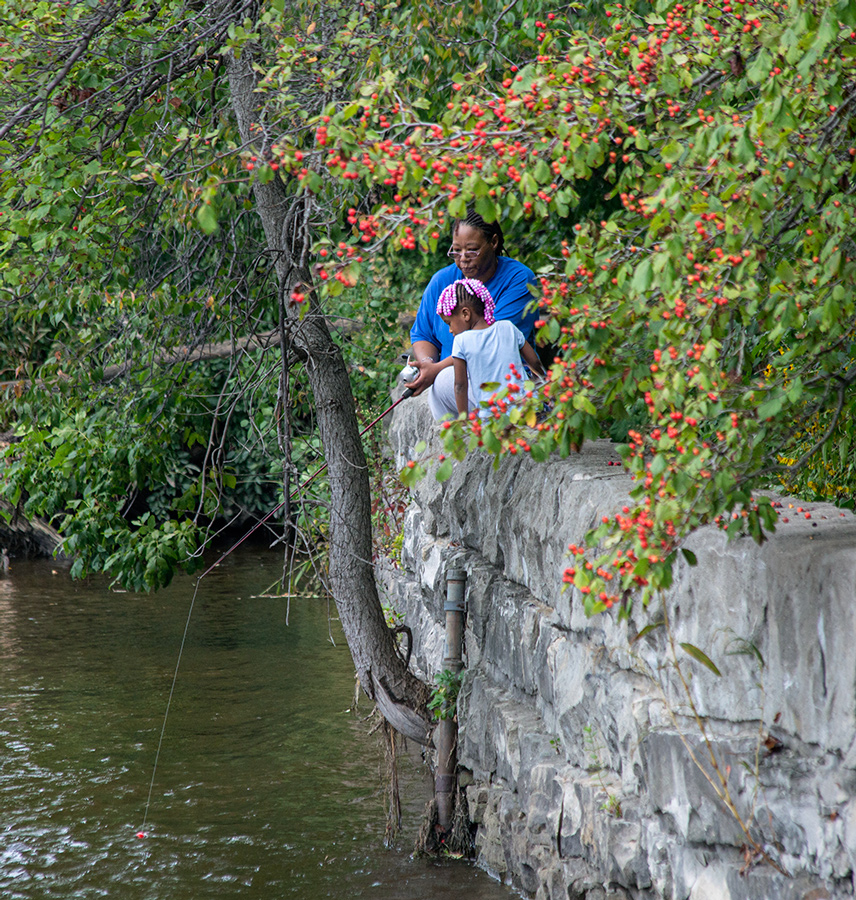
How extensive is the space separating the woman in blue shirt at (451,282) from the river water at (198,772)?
1544 mm

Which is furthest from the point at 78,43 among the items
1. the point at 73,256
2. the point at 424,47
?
the point at 424,47

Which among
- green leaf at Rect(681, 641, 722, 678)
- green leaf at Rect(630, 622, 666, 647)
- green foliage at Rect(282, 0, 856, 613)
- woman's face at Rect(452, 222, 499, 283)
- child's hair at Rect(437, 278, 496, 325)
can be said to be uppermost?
woman's face at Rect(452, 222, 499, 283)

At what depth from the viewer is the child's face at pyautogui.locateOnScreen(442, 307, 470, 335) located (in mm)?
4477

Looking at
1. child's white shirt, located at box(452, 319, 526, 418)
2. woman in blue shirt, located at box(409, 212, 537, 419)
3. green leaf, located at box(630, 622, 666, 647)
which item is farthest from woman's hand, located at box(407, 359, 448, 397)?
green leaf, located at box(630, 622, 666, 647)

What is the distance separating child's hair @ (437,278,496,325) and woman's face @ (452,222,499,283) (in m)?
0.14

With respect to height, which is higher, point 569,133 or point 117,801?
point 569,133

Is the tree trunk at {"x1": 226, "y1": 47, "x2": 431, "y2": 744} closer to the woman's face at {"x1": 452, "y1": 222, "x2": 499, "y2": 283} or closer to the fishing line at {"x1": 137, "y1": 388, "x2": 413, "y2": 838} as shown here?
the fishing line at {"x1": 137, "y1": 388, "x2": 413, "y2": 838}

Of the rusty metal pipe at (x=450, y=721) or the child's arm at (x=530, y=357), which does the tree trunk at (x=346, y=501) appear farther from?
the child's arm at (x=530, y=357)

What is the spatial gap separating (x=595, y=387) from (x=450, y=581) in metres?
2.35

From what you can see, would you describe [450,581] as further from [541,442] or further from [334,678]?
[334,678]

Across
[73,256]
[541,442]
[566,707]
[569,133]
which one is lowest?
[566,707]

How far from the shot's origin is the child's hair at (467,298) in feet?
14.6

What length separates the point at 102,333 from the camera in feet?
20.0

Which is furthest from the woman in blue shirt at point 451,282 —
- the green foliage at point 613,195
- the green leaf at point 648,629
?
the green leaf at point 648,629
